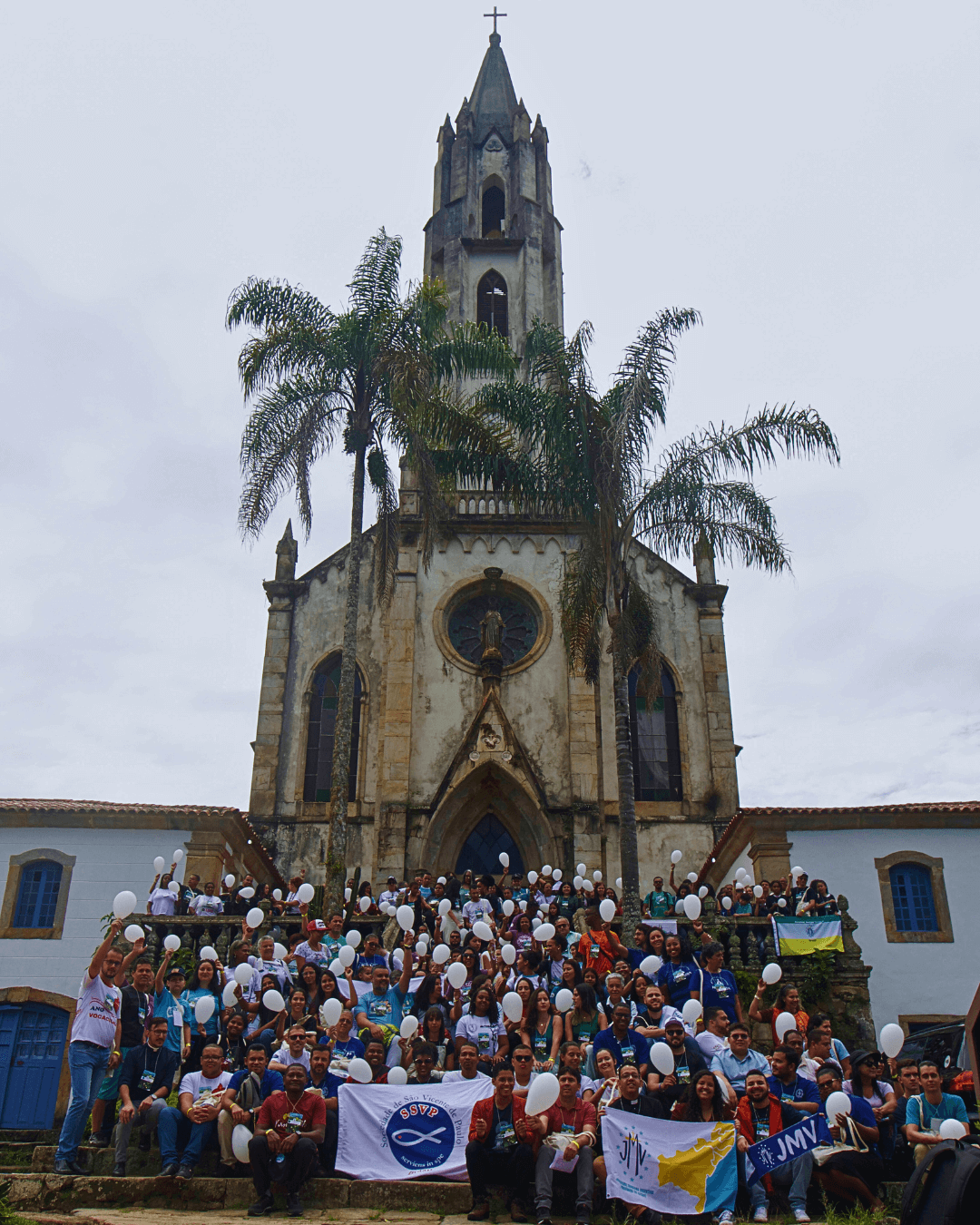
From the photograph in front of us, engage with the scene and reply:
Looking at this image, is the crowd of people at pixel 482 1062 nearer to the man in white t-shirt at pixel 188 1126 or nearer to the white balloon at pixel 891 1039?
the man in white t-shirt at pixel 188 1126

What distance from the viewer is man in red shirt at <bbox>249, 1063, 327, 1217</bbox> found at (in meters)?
8.32

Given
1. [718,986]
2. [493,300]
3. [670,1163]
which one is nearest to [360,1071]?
[670,1163]

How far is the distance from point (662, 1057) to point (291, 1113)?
302 cm

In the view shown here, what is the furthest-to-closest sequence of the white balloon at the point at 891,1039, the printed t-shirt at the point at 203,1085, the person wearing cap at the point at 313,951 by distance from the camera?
the person wearing cap at the point at 313,951, the white balloon at the point at 891,1039, the printed t-shirt at the point at 203,1085

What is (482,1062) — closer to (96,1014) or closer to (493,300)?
(96,1014)

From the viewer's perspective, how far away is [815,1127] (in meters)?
8.39

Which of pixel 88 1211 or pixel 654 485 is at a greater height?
pixel 654 485

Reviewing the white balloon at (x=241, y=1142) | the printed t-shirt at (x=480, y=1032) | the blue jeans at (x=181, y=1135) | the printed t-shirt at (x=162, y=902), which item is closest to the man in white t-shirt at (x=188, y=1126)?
the blue jeans at (x=181, y=1135)

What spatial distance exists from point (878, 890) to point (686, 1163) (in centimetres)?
1117

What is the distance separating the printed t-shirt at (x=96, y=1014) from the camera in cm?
930

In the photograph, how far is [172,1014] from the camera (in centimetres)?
1020

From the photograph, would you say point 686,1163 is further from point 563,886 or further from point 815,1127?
point 563,886

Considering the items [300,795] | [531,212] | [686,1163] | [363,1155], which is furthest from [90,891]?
[531,212]

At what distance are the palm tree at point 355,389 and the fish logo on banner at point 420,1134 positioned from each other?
→ 9.19m
